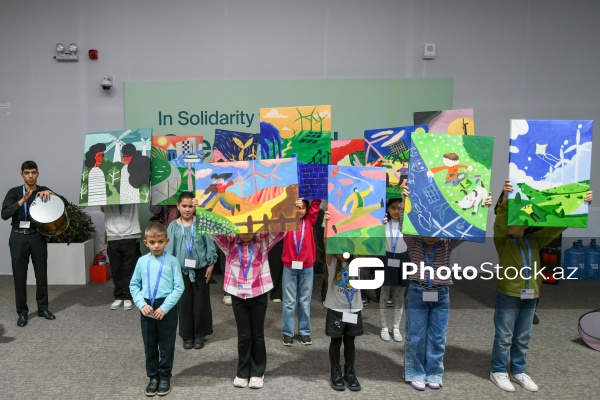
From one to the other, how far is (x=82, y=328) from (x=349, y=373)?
2.73 metres

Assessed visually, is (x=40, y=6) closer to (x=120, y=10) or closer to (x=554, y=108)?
(x=120, y=10)

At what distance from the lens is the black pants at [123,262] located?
522 centimetres

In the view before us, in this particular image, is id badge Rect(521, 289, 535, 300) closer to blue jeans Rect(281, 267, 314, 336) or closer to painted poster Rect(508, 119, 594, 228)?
painted poster Rect(508, 119, 594, 228)

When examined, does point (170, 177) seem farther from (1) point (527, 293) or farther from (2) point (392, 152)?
(1) point (527, 293)

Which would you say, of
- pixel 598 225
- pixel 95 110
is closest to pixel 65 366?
pixel 95 110

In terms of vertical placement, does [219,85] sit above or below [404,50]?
below

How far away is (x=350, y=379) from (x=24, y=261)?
351 cm

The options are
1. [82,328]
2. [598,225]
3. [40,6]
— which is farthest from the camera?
[598,225]

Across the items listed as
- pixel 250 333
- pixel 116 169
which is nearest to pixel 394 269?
pixel 250 333

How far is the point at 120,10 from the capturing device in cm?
672

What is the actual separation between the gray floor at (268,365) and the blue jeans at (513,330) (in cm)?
20

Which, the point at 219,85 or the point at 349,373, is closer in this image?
the point at 349,373

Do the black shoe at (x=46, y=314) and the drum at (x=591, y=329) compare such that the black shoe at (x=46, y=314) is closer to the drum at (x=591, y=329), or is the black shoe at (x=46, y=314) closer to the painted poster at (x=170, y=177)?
the painted poster at (x=170, y=177)

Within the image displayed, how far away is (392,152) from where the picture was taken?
4.11 metres
